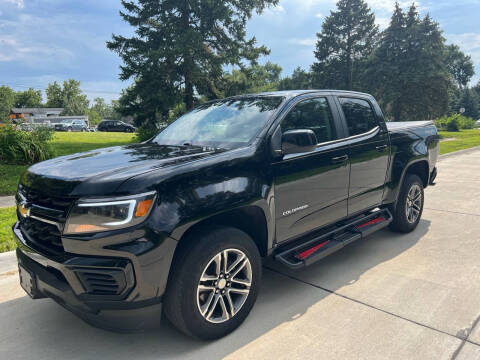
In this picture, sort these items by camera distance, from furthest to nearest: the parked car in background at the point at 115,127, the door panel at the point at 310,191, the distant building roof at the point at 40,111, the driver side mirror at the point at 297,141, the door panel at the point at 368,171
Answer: the distant building roof at the point at 40,111 < the parked car in background at the point at 115,127 < the door panel at the point at 368,171 < the door panel at the point at 310,191 < the driver side mirror at the point at 297,141

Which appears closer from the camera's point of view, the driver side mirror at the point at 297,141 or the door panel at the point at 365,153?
the driver side mirror at the point at 297,141

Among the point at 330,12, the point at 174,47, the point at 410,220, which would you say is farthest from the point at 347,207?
the point at 330,12

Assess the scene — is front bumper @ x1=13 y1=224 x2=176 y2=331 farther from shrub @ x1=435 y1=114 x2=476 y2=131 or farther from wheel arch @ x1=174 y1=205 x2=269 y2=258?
shrub @ x1=435 y1=114 x2=476 y2=131

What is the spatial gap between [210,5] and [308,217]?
63.2 ft

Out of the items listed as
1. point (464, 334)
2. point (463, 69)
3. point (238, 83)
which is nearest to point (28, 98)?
point (238, 83)

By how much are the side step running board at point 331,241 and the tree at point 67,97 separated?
107 meters

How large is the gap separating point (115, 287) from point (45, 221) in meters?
0.71

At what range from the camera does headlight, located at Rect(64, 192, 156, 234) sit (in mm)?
2213

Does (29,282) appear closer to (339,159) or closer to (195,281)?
(195,281)

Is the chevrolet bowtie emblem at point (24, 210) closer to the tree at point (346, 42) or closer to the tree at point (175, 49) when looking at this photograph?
the tree at point (175, 49)

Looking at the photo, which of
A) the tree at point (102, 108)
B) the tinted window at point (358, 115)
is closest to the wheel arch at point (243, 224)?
the tinted window at point (358, 115)

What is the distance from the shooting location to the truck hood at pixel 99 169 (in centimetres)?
228

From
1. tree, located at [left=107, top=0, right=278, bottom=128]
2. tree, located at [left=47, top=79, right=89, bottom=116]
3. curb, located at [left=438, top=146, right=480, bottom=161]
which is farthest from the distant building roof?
curb, located at [left=438, top=146, right=480, bottom=161]

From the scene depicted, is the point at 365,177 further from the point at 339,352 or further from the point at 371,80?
the point at 371,80
